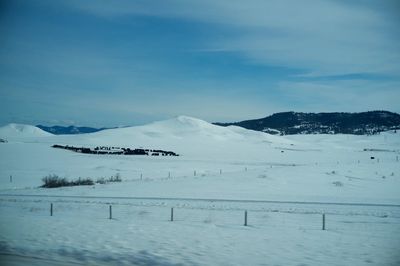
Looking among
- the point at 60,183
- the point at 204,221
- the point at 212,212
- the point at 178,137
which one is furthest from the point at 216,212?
the point at 178,137

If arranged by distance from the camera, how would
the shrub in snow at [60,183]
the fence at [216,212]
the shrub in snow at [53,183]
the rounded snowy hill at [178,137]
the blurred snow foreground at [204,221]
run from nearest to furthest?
the blurred snow foreground at [204,221] → the fence at [216,212] → the shrub in snow at [53,183] → the shrub in snow at [60,183] → the rounded snowy hill at [178,137]

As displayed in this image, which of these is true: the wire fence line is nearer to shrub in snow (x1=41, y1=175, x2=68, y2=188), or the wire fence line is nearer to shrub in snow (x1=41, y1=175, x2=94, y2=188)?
shrub in snow (x1=41, y1=175, x2=68, y2=188)

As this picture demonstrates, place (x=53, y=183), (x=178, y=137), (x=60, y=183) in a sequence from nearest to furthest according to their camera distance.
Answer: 1. (x=53, y=183)
2. (x=60, y=183)
3. (x=178, y=137)

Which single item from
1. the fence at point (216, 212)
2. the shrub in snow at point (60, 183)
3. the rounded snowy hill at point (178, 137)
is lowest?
the fence at point (216, 212)

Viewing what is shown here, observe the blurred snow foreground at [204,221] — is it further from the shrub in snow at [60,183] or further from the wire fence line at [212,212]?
the shrub in snow at [60,183]

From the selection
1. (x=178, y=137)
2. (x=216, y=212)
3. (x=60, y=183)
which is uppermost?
(x=178, y=137)

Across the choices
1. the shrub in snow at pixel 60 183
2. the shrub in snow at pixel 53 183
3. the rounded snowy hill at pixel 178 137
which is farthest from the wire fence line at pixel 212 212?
the rounded snowy hill at pixel 178 137

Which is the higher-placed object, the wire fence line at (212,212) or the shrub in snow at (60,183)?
the shrub in snow at (60,183)

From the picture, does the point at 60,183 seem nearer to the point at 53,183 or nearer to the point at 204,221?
the point at 53,183

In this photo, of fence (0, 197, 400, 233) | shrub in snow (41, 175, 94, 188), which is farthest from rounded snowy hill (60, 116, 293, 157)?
fence (0, 197, 400, 233)

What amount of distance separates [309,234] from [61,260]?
9232 mm

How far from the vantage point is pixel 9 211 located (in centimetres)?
2053

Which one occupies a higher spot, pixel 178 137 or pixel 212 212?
pixel 178 137

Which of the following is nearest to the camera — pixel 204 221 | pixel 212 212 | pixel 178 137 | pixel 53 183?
pixel 204 221
